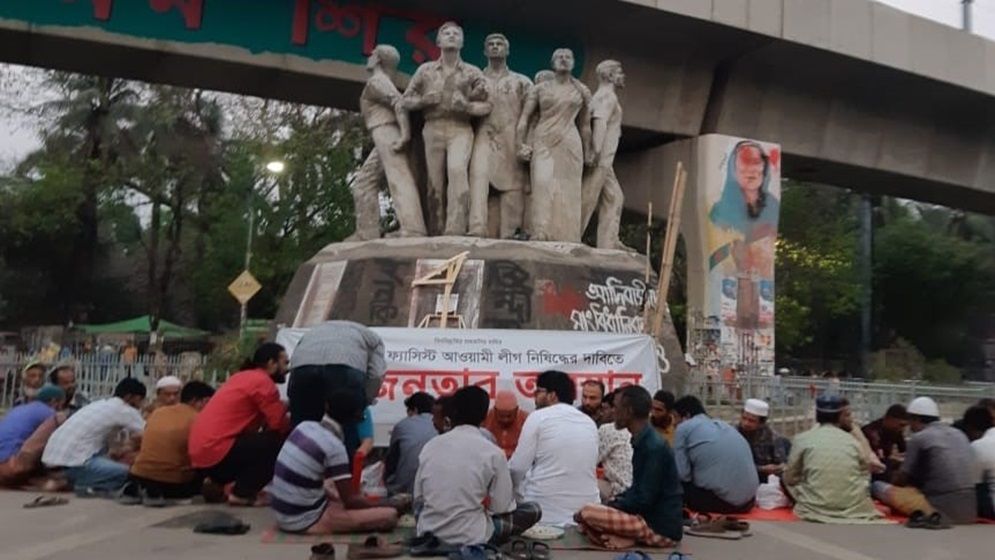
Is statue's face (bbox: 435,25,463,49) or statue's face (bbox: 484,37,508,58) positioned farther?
statue's face (bbox: 484,37,508,58)

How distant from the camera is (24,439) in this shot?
7402mm

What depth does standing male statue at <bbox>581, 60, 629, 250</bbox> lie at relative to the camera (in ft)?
36.9

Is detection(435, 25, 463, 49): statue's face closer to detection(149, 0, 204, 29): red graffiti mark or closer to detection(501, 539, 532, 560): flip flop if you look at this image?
detection(149, 0, 204, 29): red graffiti mark

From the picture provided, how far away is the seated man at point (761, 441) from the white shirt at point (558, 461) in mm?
2109

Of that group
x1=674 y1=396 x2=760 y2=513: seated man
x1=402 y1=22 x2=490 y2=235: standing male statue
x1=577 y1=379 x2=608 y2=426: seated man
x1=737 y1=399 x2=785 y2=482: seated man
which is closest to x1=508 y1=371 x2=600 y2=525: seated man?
x1=674 y1=396 x2=760 y2=513: seated man

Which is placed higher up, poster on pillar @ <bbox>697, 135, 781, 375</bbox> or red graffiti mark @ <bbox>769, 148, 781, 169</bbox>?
red graffiti mark @ <bbox>769, 148, 781, 169</bbox>

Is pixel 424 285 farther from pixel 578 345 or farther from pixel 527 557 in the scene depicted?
pixel 527 557

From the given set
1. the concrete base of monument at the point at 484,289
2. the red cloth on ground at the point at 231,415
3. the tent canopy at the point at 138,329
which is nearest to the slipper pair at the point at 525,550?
the red cloth on ground at the point at 231,415

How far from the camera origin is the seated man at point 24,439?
7250mm

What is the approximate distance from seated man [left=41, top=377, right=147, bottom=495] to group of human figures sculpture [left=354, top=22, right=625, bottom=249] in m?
4.33

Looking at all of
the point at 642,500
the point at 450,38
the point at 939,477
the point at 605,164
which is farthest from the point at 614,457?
the point at 450,38

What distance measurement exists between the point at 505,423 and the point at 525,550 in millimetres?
1855

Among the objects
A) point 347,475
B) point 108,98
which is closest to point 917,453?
point 347,475

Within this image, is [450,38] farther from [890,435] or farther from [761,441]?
[890,435]
